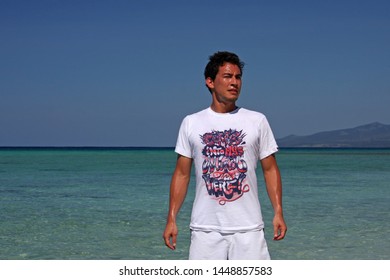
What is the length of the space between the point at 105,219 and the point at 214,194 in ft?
32.5

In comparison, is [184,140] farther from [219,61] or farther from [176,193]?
[219,61]

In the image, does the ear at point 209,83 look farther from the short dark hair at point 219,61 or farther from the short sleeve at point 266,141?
the short sleeve at point 266,141

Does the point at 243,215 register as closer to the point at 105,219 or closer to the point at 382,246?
the point at 382,246

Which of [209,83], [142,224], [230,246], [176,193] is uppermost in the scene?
[209,83]

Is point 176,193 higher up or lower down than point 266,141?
lower down

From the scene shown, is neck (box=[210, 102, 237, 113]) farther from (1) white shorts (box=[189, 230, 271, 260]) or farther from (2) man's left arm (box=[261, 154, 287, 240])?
(1) white shorts (box=[189, 230, 271, 260])

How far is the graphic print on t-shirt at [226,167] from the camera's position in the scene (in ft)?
12.5

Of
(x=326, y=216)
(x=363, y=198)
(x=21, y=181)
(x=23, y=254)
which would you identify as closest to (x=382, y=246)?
(x=326, y=216)

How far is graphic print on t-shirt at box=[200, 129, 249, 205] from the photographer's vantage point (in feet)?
12.5

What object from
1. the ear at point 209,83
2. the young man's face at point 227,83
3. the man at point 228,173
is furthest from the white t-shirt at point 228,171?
the ear at point 209,83

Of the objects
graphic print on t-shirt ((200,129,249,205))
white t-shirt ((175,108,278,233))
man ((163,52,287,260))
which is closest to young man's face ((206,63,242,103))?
man ((163,52,287,260))

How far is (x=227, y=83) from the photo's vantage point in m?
3.96

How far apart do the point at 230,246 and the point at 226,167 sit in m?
0.51

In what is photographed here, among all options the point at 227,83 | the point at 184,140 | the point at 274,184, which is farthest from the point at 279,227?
the point at 227,83
